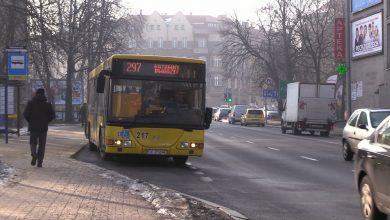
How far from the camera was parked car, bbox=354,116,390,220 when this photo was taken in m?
7.23

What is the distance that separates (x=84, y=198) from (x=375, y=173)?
4.45 metres

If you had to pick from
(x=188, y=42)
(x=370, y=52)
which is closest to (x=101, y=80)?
(x=370, y=52)

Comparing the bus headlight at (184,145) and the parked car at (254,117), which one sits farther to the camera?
the parked car at (254,117)

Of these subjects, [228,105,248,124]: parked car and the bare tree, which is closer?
the bare tree

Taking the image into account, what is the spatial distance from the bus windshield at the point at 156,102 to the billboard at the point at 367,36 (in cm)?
2659

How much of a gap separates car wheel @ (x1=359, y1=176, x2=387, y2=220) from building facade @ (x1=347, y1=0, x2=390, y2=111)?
98.1 feet

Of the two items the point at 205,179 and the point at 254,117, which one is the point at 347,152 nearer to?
the point at 205,179

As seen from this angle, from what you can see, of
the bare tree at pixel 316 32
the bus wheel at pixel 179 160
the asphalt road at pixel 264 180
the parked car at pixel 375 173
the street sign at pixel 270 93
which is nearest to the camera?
the parked car at pixel 375 173

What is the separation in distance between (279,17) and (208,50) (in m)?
79.9

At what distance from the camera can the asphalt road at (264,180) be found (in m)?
9.77

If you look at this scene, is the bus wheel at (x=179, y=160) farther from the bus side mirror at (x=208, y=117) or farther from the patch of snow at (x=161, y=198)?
the patch of snow at (x=161, y=198)

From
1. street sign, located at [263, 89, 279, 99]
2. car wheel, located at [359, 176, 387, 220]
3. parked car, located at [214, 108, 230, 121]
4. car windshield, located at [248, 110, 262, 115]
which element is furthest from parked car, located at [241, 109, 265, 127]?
car wheel, located at [359, 176, 387, 220]

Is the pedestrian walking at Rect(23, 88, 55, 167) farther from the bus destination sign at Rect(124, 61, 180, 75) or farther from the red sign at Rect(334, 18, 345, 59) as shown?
the red sign at Rect(334, 18, 345, 59)

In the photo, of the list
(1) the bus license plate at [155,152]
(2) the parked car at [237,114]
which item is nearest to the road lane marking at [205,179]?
(1) the bus license plate at [155,152]
